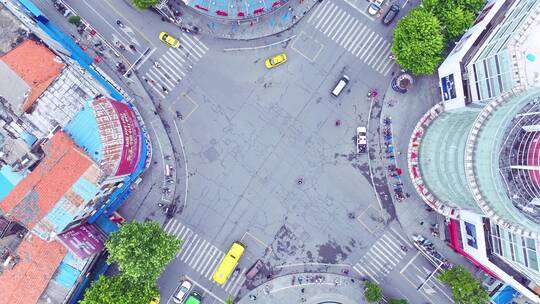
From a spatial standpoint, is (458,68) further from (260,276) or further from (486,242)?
(260,276)

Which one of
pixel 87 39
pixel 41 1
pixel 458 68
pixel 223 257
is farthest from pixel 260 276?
pixel 41 1

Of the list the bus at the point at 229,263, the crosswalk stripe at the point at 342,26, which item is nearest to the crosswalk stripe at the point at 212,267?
the bus at the point at 229,263

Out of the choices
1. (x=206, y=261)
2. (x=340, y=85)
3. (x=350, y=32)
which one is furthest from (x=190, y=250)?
(x=350, y=32)

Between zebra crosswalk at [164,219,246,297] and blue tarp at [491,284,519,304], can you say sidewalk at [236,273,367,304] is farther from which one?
blue tarp at [491,284,519,304]

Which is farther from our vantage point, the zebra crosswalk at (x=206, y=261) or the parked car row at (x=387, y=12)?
the zebra crosswalk at (x=206, y=261)

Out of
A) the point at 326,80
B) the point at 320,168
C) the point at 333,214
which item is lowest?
the point at 333,214

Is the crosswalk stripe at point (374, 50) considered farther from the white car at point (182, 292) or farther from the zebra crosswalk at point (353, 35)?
the white car at point (182, 292)

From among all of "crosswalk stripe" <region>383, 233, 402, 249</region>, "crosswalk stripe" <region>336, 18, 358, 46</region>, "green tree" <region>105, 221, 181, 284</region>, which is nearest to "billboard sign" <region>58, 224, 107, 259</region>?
"green tree" <region>105, 221, 181, 284</region>
